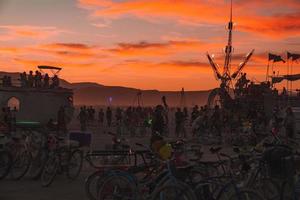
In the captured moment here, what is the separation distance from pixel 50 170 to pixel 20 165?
1.53m

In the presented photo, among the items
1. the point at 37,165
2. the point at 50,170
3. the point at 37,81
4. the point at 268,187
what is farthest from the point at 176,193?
the point at 37,81

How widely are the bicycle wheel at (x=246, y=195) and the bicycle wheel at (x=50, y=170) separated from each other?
5539 mm

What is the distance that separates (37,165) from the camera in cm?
1275

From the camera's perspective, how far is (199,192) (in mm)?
7676

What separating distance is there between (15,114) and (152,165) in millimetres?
30498

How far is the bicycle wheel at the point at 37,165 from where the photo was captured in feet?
41.2

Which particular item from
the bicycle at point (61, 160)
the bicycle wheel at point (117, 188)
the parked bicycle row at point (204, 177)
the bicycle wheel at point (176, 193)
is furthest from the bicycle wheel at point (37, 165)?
the bicycle wheel at point (176, 193)

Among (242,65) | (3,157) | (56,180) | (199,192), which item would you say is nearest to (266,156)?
(199,192)

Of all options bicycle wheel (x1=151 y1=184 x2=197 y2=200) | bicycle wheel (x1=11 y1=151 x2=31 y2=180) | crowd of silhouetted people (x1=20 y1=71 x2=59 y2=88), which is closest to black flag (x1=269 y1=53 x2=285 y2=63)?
crowd of silhouetted people (x1=20 y1=71 x2=59 y2=88)

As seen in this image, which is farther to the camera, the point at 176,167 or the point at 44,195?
the point at 44,195

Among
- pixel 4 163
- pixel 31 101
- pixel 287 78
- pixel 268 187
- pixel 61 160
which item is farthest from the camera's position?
pixel 31 101

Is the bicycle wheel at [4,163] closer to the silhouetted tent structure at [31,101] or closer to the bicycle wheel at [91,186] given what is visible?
the bicycle wheel at [91,186]

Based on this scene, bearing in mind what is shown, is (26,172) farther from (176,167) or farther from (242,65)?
(242,65)

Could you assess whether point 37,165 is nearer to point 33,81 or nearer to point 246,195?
point 246,195
